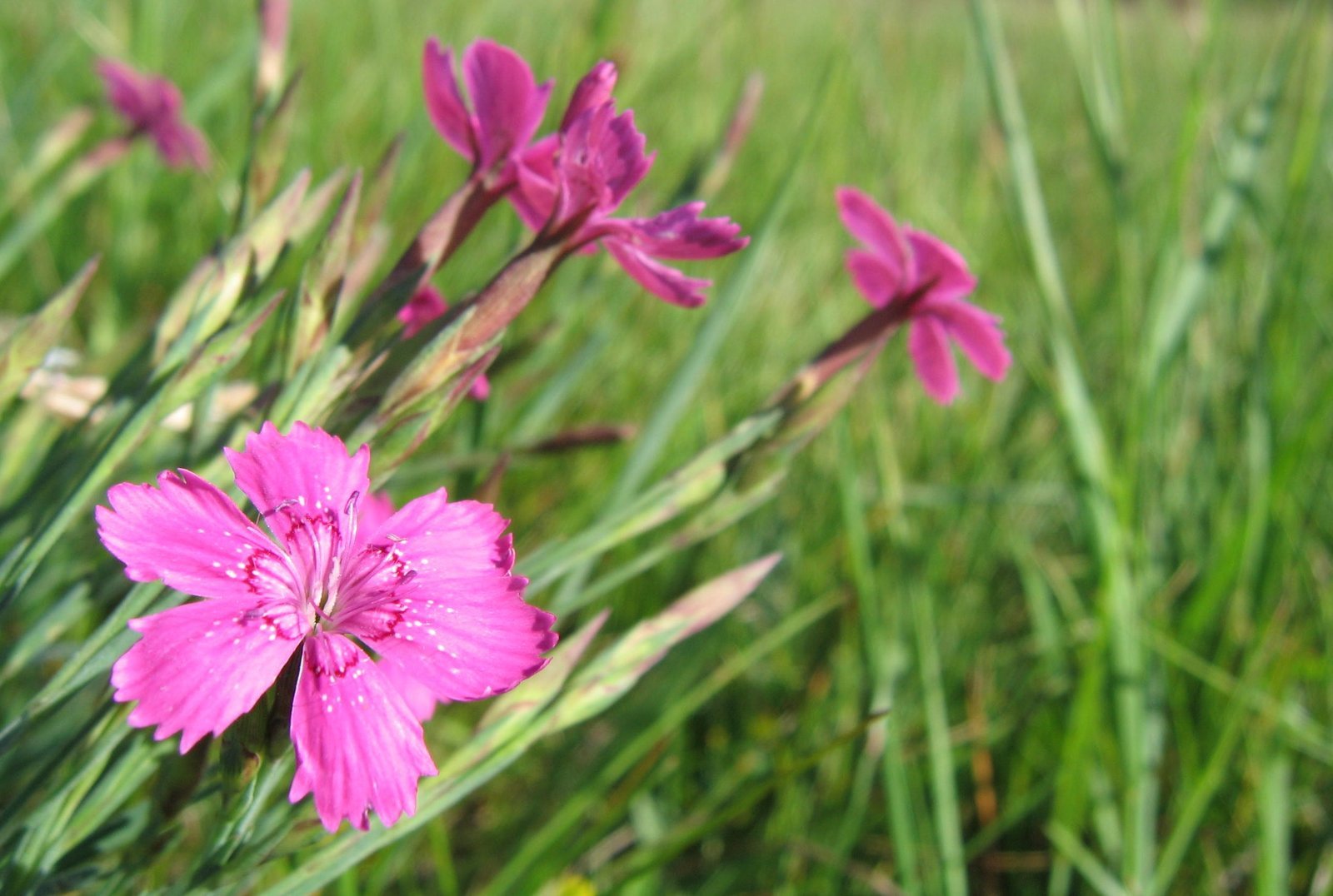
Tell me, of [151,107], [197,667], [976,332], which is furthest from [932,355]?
[151,107]

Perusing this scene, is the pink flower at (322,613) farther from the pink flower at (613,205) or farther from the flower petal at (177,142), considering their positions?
the flower petal at (177,142)

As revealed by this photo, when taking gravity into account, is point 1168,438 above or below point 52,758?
below

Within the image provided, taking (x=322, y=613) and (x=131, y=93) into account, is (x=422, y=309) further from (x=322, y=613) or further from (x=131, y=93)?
(x=131, y=93)

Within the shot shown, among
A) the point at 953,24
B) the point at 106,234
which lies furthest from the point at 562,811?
the point at 953,24

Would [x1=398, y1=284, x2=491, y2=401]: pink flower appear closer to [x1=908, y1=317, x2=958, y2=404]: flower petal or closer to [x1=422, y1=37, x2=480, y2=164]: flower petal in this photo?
[x1=422, y1=37, x2=480, y2=164]: flower petal

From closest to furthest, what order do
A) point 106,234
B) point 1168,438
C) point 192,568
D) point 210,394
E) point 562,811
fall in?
point 192,568 < point 210,394 < point 562,811 < point 1168,438 < point 106,234

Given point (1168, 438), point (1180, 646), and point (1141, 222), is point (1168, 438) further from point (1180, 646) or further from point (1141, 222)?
point (1141, 222)

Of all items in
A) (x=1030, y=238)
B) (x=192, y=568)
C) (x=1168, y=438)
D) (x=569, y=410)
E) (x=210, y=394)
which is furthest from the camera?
(x=569, y=410)

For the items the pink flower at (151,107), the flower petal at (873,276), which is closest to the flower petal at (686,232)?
the flower petal at (873,276)
